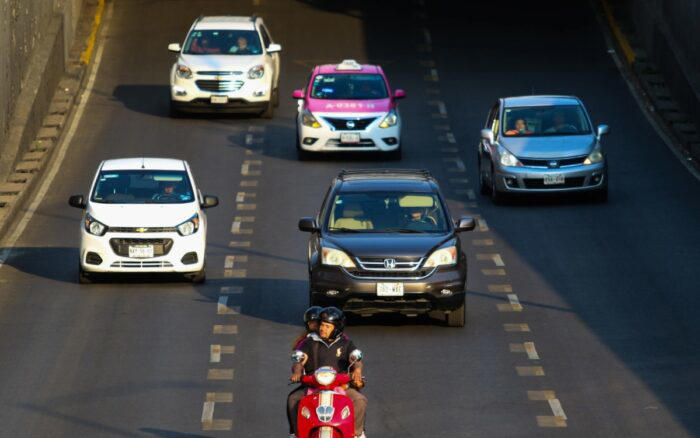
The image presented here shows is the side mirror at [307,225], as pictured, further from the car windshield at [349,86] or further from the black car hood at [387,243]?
the car windshield at [349,86]

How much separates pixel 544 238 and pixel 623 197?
4286mm

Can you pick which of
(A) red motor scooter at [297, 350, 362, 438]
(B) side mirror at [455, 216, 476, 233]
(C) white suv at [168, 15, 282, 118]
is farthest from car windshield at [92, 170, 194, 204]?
(C) white suv at [168, 15, 282, 118]

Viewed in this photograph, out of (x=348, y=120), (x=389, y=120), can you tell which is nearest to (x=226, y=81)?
(x=348, y=120)

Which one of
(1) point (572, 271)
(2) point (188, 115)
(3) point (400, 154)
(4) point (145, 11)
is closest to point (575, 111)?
(3) point (400, 154)

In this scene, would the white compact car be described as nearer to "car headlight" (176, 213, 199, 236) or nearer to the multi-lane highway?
"car headlight" (176, 213, 199, 236)

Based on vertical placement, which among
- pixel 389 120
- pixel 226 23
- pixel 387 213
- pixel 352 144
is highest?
pixel 387 213

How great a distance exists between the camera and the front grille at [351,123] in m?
36.6

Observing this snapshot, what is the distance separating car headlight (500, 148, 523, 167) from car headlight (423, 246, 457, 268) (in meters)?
10.1

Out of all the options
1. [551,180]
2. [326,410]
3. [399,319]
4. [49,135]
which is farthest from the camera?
[49,135]

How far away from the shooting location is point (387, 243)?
74.6 ft

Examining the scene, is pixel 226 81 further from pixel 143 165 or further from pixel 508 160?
pixel 143 165

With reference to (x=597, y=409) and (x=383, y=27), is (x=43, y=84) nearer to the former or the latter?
(x=383, y=27)

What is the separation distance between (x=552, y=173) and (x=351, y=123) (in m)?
5.65

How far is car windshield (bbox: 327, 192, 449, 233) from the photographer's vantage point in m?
23.3
